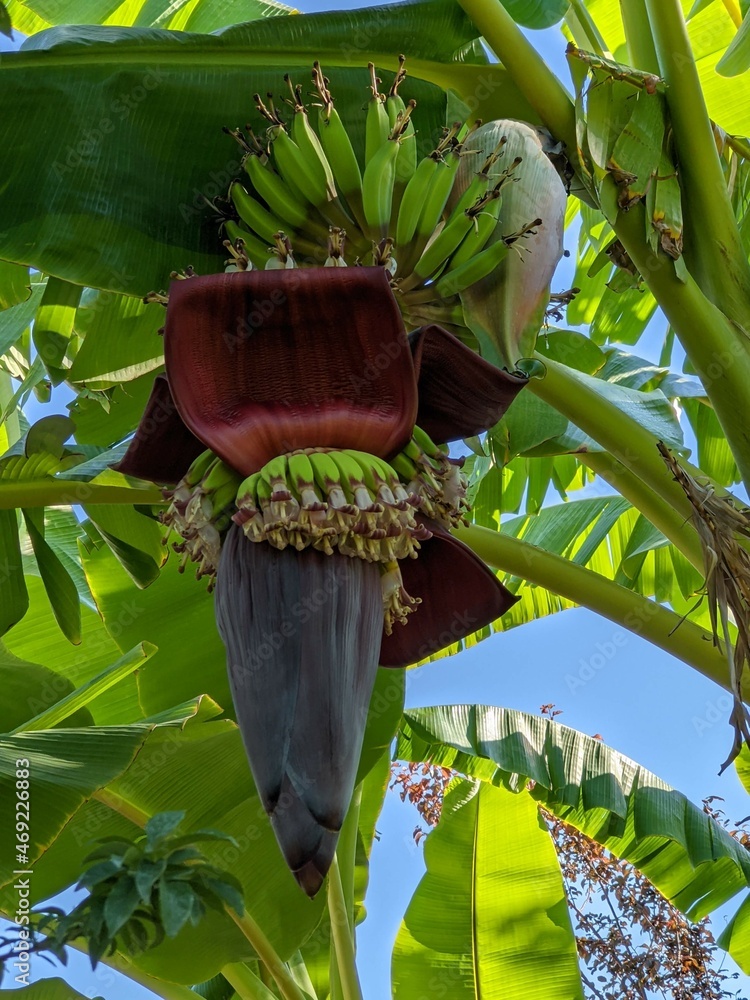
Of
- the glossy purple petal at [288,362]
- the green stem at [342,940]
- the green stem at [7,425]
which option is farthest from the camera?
the green stem at [7,425]

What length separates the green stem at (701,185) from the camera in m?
1.11

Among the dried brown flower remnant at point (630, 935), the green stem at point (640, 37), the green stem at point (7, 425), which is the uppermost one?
the green stem at point (7, 425)

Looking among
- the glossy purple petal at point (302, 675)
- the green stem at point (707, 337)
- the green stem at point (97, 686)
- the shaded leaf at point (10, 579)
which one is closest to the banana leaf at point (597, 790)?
the green stem at point (97, 686)

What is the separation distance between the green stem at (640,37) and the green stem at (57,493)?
2.92ft

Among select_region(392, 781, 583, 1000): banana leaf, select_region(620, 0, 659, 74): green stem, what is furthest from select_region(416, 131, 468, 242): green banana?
select_region(392, 781, 583, 1000): banana leaf

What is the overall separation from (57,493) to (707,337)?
0.87 meters

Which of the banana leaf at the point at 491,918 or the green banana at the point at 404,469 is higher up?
the green banana at the point at 404,469

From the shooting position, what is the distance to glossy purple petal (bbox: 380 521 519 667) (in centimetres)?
85

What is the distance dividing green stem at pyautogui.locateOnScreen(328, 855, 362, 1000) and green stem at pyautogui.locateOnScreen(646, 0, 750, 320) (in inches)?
47.8

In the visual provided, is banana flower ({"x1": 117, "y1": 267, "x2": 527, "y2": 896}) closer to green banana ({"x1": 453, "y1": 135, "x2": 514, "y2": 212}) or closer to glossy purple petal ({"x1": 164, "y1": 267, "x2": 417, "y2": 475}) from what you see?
glossy purple petal ({"x1": 164, "y1": 267, "x2": 417, "y2": 475})

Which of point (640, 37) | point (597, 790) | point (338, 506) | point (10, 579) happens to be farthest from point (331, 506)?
point (597, 790)

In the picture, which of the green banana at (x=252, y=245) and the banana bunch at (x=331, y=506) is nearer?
the banana bunch at (x=331, y=506)

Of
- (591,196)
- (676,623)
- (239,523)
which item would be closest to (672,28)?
(591,196)

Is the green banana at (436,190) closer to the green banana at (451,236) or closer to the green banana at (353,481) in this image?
the green banana at (451,236)
